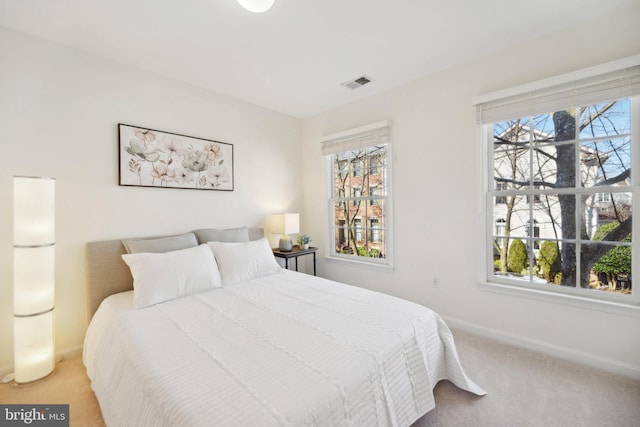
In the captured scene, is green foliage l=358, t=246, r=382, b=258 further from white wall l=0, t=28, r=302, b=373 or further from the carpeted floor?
white wall l=0, t=28, r=302, b=373

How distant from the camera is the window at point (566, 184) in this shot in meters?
2.00

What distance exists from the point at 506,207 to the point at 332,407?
236 cm

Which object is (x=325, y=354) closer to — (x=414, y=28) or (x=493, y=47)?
(x=414, y=28)

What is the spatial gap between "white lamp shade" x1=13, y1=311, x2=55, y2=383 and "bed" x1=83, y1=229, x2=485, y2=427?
270 mm

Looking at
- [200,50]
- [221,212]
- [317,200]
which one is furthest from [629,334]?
[200,50]

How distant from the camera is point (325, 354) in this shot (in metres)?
1.30

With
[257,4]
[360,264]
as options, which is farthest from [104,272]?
[360,264]

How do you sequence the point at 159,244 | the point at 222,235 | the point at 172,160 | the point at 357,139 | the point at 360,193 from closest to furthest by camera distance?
the point at 159,244, the point at 172,160, the point at 222,235, the point at 357,139, the point at 360,193

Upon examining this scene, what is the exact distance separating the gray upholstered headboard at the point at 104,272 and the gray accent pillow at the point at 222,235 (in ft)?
2.19

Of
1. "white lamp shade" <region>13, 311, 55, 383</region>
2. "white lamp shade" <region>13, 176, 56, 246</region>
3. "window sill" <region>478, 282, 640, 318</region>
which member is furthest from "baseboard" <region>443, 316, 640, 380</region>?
"white lamp shade" <region>13, 176, 56, 246</region>

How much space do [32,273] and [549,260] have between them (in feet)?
12.9

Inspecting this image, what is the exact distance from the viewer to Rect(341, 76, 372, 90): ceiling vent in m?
2.88

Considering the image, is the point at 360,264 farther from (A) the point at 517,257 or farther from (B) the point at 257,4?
(B) the point at 257,4

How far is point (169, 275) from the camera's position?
2.09 m
